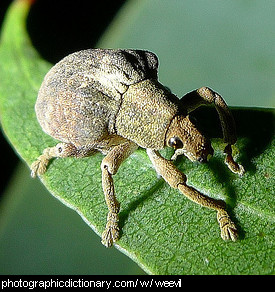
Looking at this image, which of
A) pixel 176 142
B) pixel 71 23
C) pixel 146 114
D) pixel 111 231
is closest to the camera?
pixel 111 231

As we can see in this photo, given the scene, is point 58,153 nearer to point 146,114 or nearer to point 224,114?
point 146,114

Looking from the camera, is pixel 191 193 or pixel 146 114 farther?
pixel 146 114

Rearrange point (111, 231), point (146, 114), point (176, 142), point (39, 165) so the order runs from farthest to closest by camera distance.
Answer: point (39, 165) → point (146, 114) → point (176, 142) → point (111, 231)

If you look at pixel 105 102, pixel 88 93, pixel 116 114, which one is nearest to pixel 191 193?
pixel 116 114

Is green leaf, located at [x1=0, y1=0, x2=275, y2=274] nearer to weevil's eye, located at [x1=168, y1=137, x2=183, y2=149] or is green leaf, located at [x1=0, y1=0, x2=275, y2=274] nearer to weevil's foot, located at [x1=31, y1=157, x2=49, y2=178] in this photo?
weevil's foot, located at [x1=31, y1=157, x2=49, y2=178]

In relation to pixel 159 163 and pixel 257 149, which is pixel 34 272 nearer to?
pixel 159 163

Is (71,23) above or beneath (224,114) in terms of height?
beneath

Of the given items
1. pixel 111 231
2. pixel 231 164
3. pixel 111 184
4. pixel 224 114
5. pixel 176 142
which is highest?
pixel 224 114

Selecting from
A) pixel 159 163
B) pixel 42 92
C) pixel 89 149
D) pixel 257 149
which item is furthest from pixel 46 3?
pixel 257 149
